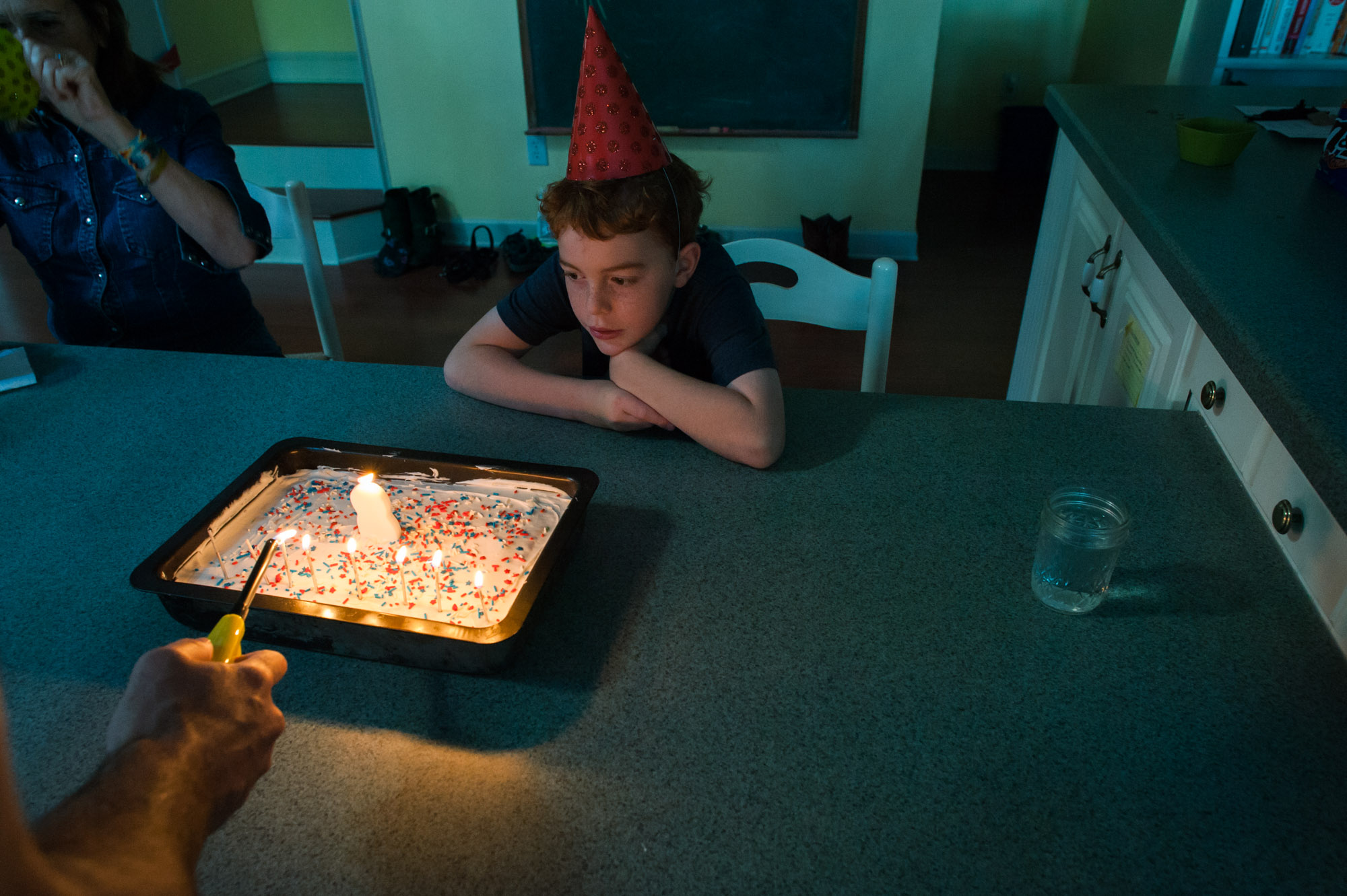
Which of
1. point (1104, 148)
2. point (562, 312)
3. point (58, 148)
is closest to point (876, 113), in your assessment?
point (1104, 148)

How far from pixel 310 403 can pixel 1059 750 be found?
1.00 m

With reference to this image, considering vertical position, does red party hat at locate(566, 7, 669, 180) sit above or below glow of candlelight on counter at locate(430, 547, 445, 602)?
above

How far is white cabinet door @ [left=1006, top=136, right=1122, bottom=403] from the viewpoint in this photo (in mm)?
1566

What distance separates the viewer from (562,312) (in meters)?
1.24

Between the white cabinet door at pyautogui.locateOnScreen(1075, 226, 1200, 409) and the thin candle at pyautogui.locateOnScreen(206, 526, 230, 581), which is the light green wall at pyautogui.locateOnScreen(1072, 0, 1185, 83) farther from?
the thin candle at pyautogui.locateOnScreen(206, 526, 230, 581)

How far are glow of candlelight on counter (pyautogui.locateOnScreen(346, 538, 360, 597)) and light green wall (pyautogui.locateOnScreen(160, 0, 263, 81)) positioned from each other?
4.65 metres

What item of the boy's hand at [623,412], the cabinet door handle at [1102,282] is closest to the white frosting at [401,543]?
the boy's hand at [623,412]

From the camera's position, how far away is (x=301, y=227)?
166 centimetres

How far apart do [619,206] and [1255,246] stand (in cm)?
82

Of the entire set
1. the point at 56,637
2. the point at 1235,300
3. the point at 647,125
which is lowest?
the point at 56,637

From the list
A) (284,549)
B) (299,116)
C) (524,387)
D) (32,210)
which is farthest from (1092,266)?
(299,116)

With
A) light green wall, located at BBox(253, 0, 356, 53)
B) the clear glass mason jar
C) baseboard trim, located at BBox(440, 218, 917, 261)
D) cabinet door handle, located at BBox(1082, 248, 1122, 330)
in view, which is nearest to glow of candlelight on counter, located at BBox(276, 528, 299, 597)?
the clear glass mason jar

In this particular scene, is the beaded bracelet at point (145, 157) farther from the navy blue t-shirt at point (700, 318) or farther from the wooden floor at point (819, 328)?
the wooden floor at point (819, 328)

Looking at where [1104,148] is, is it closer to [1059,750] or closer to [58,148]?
[1059,750]
